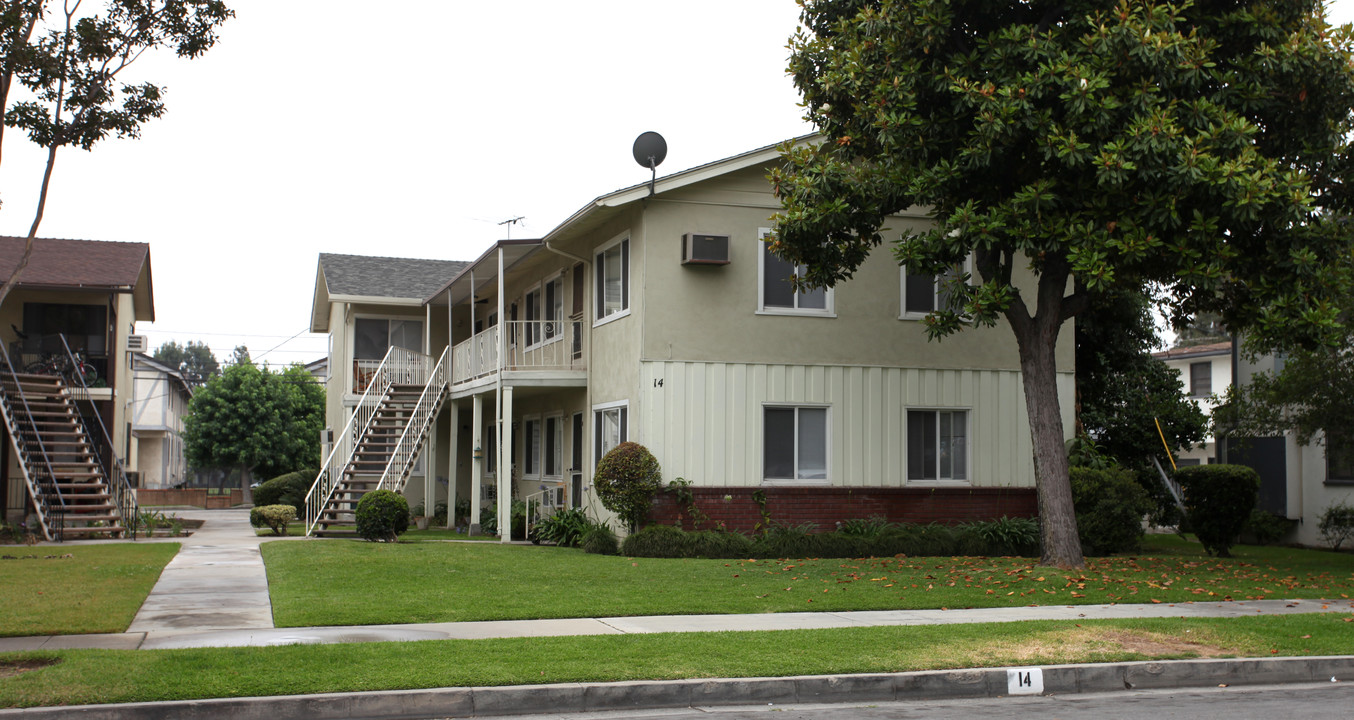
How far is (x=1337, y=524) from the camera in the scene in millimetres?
22609

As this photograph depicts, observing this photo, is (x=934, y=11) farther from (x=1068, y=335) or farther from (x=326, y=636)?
(x=326, y=636)

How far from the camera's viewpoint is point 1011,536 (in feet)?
64.9

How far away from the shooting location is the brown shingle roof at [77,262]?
1064 inches

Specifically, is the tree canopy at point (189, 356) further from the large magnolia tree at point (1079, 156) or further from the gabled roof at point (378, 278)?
the large magnolia tree at point (1079, 156)

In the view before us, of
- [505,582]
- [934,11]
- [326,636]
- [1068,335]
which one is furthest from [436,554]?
[1068,335]

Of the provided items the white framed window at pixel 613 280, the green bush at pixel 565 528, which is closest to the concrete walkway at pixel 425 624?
the green bush at pixel 565 528

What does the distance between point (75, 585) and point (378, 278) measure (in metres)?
21.0

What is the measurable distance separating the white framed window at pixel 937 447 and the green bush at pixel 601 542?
5400 mm

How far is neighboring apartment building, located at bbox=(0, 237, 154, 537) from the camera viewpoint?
23.6m

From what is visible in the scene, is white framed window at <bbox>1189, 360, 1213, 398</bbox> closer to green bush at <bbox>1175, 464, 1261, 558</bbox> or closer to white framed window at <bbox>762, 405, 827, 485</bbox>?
green bush at <bbox>1175, 464, 1261, 558</bbox>

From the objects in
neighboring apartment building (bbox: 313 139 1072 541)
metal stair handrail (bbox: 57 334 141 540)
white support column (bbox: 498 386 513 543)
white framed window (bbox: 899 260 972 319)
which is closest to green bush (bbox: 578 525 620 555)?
neighboring apartment building (bbox: 313 139 1072 541)

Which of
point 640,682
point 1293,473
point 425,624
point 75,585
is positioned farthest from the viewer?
point 1293,473

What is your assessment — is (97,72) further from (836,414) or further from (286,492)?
(286,492)

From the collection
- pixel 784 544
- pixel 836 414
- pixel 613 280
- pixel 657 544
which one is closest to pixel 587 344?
pixel 613 280
